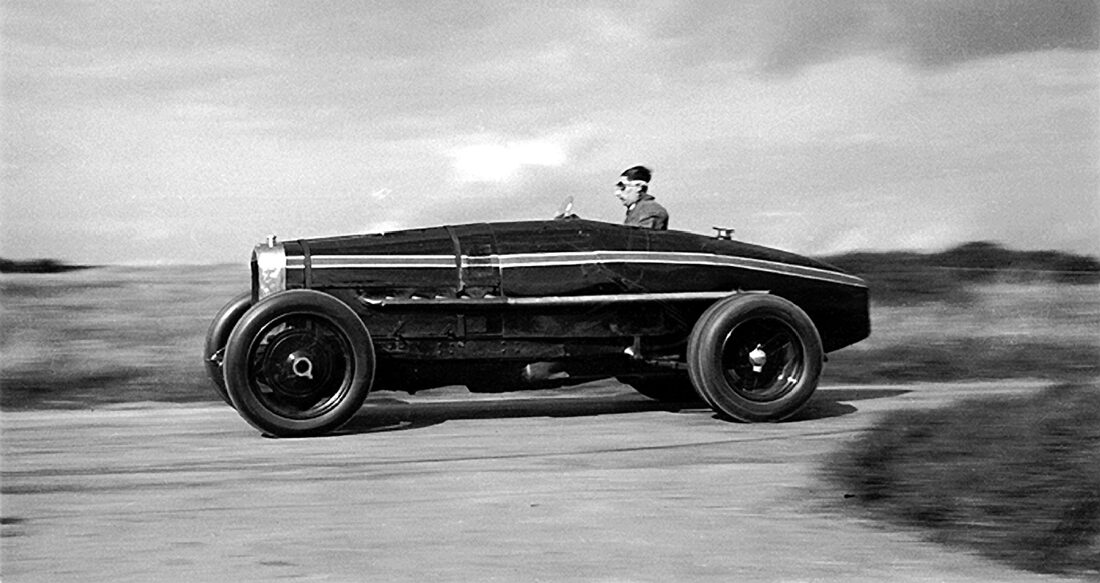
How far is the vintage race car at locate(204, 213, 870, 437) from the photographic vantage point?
872 centimetres

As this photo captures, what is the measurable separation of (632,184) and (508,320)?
1656 millimetres

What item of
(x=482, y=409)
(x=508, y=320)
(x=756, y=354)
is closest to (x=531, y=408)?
(x=482, y=409)

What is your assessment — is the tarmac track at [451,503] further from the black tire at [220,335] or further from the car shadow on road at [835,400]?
the black tire at [220,335]

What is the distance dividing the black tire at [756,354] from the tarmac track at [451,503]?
0.53 feet

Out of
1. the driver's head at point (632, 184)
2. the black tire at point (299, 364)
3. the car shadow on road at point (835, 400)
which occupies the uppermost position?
the driver's head at point (632, 184)

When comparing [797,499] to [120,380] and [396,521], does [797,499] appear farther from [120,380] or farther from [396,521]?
[120,380]

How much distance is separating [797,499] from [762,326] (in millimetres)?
2919

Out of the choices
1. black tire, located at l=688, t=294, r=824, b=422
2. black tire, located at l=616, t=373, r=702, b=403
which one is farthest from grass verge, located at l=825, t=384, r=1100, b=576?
black tire, located at l=616, t=373, r=702, b=403

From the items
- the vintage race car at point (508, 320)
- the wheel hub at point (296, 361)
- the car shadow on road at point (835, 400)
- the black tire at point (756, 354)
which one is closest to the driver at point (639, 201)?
the vintage race car at point (508, 320)

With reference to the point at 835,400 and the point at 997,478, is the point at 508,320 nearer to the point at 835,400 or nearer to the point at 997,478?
the point at 835,400

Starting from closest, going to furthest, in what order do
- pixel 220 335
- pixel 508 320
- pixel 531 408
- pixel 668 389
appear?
pixel 508 320 < pixel 220 335 < pixel 531 408 < pixel 668 389

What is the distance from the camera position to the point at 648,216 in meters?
9.99

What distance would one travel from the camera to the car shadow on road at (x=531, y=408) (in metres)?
9.65

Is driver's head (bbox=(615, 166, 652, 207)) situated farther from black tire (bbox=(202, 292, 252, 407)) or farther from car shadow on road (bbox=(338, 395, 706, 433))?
black tire (bbox=(202, 292, 252, 407))
